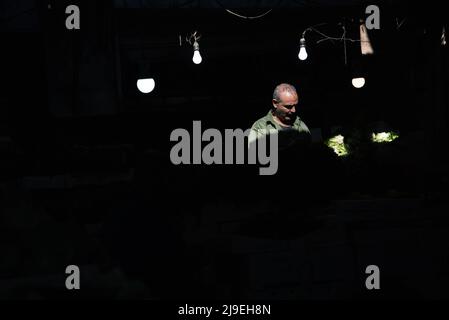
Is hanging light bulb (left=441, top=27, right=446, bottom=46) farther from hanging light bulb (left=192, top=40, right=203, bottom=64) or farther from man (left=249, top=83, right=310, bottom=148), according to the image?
hanging light bulb (left=192, top=40, right=203, bottom=64)

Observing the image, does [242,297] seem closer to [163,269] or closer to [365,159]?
[163,269]

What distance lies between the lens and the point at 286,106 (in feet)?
25.3

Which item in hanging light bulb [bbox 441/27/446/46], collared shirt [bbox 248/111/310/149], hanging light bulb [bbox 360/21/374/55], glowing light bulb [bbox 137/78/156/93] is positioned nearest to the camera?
collared shirt [bbox 248/111/310/149]

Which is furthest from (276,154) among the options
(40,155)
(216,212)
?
(40,155)

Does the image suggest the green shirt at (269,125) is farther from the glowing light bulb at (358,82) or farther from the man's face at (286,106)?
the glowing light bulb at (358,82)

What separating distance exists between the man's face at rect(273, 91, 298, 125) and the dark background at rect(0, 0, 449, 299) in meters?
0.78

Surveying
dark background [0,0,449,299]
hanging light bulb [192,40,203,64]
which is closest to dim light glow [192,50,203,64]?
hanging light bulb [192,40,203,64]

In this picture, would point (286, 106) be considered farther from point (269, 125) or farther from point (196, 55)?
point (196, 55)

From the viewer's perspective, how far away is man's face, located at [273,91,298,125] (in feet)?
25.3

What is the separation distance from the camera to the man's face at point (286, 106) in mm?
7707

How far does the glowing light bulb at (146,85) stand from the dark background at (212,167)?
35 centimetres

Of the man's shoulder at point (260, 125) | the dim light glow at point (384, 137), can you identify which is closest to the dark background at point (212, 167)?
the dim light glow at point (384, 137)

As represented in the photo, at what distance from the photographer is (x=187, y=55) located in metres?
11.0

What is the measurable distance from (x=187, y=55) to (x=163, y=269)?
5810mm
